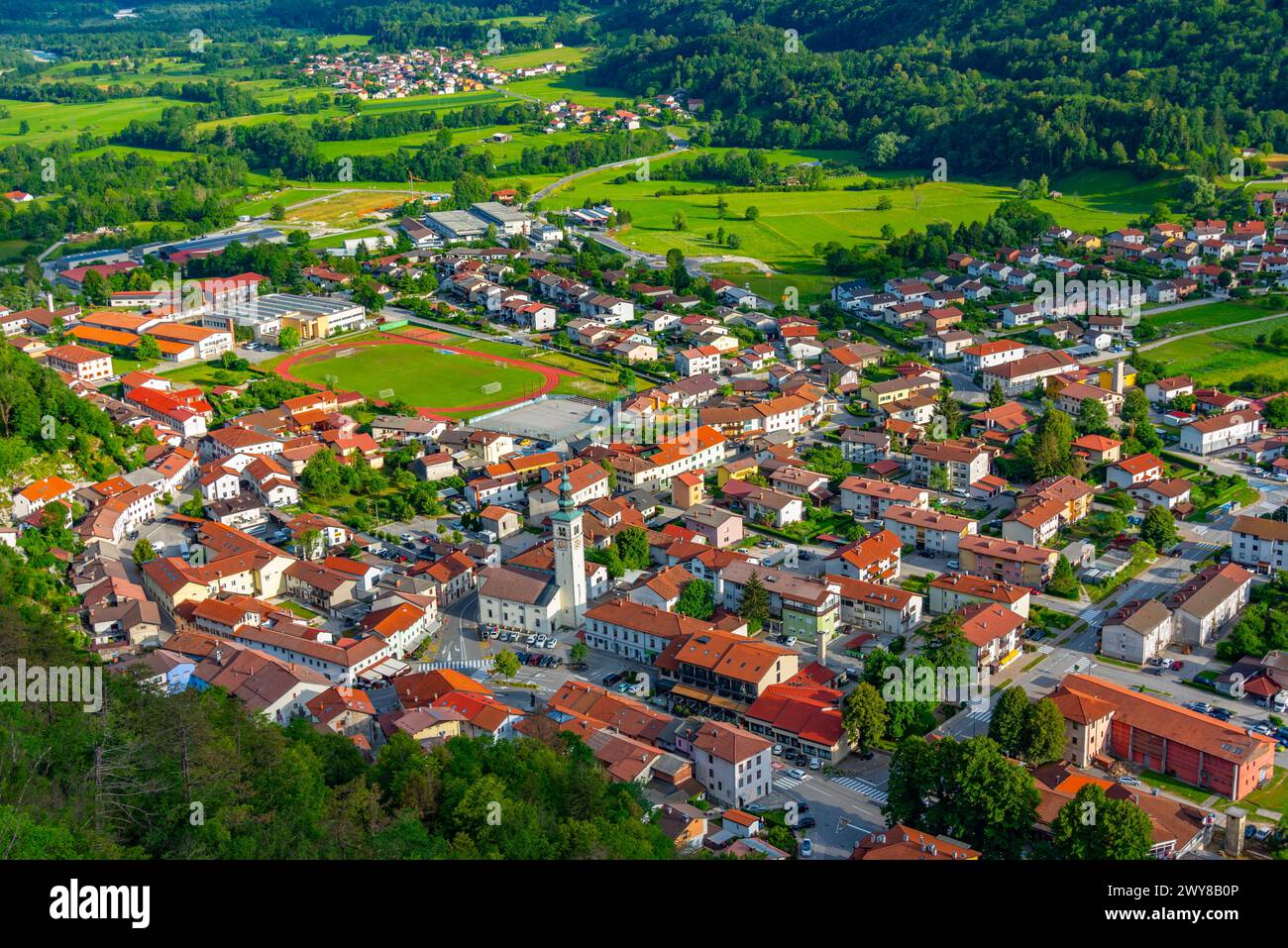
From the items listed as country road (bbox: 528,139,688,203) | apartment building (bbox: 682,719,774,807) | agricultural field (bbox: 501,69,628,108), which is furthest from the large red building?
agricultural field (bbox: 501,69,628,108)

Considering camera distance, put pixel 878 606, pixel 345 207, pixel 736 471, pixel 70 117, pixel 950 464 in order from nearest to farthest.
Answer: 1. pixel 878 606
2. pixel 950 464
3. pixel 736 471
4. pixel 345 207
5. pixel 70 117

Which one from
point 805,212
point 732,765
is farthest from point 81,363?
point 805,212

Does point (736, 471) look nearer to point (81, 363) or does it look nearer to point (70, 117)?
point (81, 363)

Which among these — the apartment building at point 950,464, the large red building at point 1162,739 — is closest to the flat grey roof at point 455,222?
A: the apartment building at point 950,464

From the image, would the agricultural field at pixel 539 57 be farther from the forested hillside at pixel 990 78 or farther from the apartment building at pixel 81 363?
the apartment building at pixel 81 363

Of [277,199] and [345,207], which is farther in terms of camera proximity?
[277,199]

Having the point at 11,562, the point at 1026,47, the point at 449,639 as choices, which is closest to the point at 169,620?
the point at 11,562
